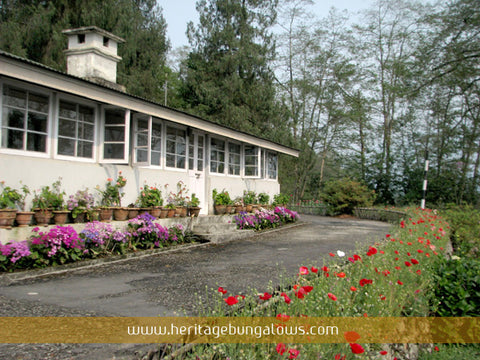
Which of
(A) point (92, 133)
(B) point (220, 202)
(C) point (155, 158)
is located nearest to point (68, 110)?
(A) point (92, 133)

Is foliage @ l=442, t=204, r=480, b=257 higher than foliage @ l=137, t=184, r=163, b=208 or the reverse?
the reverse

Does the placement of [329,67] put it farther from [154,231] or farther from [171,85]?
[154,231]

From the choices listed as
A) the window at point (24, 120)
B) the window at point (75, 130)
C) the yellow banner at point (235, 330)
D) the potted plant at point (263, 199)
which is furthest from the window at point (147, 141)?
the potted plant at point (263, 199)

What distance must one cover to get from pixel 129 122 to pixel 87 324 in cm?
584

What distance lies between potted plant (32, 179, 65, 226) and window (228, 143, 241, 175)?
24.5 feet

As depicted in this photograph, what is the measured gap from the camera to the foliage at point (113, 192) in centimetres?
787

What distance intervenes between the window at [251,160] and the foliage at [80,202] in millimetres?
7795

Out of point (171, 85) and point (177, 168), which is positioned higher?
point (171, 85)

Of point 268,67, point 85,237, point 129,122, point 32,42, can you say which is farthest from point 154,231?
point 268,67

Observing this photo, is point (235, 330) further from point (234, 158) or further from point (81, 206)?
point (234, 158)

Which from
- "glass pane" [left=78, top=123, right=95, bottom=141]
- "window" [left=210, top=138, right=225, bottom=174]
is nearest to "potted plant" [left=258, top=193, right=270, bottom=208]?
"window" [left=210, top=138, right=225, bottom=174]

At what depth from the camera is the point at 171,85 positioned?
31.8 metres

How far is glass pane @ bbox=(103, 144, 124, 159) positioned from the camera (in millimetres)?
8227

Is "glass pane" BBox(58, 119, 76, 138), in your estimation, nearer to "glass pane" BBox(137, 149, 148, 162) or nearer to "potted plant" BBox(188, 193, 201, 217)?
"glass pane" BBox(137, 149, 148, 162)
